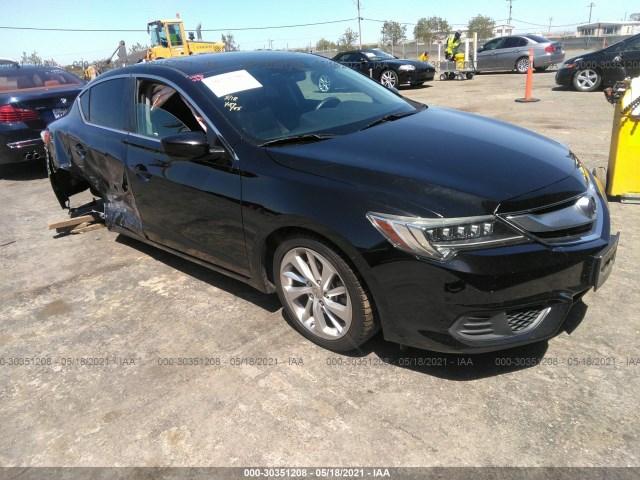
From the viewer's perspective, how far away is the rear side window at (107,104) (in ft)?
13.1

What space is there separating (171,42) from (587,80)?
18051 mm

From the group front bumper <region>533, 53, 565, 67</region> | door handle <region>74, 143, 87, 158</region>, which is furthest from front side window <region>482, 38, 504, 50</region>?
door handle <region>74, 143, 87, 158</region>

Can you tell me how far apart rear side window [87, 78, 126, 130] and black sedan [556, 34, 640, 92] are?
12.2m

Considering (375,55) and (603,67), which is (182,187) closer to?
(603,67)

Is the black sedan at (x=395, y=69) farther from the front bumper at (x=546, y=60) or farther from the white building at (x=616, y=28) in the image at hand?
the white building at (x=616, y=28)

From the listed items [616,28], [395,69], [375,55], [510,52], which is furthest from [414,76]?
[616,28]

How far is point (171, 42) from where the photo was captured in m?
23.3

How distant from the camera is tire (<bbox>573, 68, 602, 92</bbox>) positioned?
12773 millimetres

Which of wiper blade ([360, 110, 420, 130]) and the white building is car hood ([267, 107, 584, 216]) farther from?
the white building

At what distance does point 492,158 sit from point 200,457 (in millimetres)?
2106

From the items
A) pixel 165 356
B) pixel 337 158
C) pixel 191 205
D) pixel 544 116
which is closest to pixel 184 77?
pixel 191 205

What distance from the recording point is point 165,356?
3031 mm

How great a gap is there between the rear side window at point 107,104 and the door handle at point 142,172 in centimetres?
41

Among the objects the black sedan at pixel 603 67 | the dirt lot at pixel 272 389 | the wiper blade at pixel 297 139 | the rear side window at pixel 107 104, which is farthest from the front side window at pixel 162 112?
the black sedan at pixel 603 67
